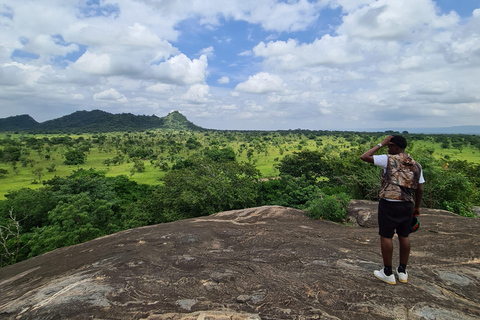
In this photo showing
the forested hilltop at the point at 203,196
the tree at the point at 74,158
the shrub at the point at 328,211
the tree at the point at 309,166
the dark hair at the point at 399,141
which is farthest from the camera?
the tree at the point at 74,158

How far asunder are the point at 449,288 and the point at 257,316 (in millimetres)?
3400

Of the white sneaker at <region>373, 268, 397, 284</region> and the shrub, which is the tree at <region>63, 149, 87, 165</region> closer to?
the shrub

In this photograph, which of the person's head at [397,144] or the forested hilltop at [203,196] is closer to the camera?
the person's head at [397,144]

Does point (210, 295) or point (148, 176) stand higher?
point (210, 295)

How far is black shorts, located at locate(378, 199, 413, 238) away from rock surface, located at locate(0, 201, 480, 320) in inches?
37.7

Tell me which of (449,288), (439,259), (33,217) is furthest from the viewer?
(33,217)

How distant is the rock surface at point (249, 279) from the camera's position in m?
3.81

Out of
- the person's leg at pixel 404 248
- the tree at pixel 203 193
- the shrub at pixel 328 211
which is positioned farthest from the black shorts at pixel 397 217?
the tree at pixel 203 193

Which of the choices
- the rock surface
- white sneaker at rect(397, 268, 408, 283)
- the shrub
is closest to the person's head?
white sneaker at rect(397, 268, 408, 283)

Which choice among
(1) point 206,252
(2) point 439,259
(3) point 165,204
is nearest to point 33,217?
(3) point 165,204

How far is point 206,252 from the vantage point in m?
6.32

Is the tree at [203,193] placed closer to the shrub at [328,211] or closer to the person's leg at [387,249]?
the shrub at [328,211]

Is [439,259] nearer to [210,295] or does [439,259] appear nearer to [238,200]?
[210,295]

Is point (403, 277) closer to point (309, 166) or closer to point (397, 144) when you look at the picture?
point (397, 144)
